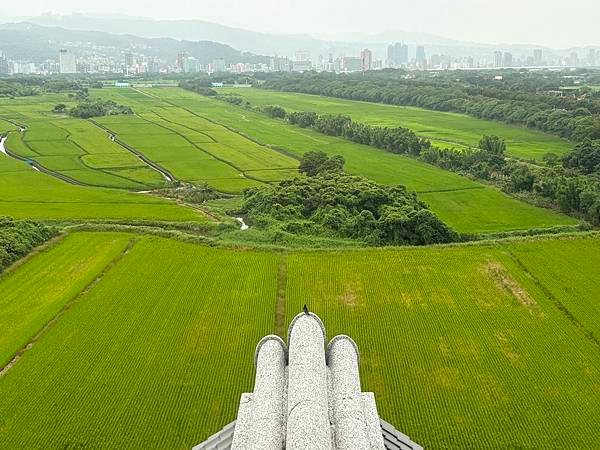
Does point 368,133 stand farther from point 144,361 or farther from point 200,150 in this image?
point 144,361

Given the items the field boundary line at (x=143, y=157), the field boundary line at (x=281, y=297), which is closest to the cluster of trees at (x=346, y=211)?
the field boundary line at (x=281, y=297)

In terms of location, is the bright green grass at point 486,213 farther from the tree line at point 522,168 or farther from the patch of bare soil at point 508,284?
the patch of bare soil at point 508,284

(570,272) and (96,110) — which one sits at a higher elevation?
(96,110)

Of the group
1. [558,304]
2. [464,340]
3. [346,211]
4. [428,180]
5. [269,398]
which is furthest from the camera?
[428,180]

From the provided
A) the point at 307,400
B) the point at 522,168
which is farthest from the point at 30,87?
the point at 307,400

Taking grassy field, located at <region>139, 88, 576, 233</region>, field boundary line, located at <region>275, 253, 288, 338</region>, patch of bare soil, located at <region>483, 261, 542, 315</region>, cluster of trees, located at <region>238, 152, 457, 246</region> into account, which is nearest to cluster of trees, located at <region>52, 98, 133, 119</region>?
grassy field, located at <region>139, 88, 576, 233</region>

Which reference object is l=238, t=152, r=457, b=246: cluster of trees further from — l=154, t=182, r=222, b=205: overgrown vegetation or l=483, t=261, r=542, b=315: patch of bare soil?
l=483, t=261, r=542, b=315: patch of bare soil

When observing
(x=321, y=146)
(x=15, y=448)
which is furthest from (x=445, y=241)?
(x=321, y=146)
